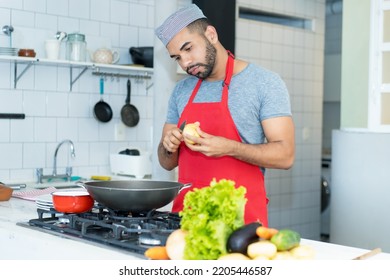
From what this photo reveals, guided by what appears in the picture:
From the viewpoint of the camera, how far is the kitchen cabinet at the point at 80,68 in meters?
4.15

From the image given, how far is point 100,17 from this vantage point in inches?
188

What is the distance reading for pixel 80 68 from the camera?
4.64 m

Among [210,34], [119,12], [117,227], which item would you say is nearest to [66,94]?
[119,12]

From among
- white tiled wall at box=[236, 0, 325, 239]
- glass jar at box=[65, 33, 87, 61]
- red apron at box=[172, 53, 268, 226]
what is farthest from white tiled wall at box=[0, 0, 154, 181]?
red apron at box=[172, 53, 268, 226]

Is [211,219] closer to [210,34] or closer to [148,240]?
[148,240]

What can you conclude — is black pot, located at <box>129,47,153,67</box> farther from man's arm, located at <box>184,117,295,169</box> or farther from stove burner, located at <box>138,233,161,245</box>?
stove burner, located at <box>138,233,161,245</box>

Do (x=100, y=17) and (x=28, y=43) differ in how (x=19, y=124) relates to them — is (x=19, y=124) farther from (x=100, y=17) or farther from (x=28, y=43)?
(x=100, y=17)

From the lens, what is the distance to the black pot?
15.5 ft

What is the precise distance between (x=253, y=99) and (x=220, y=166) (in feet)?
1.06

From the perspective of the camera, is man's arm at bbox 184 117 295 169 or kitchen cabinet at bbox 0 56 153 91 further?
kitchen cabinet at bbox 0 56 153 91

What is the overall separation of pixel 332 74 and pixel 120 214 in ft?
19.1

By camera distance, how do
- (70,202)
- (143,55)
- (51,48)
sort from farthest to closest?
(143,55)
(51,48)
(70,202)

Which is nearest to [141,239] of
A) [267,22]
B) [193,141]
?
[193,141]

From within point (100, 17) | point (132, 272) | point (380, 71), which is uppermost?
point (100, 17)
